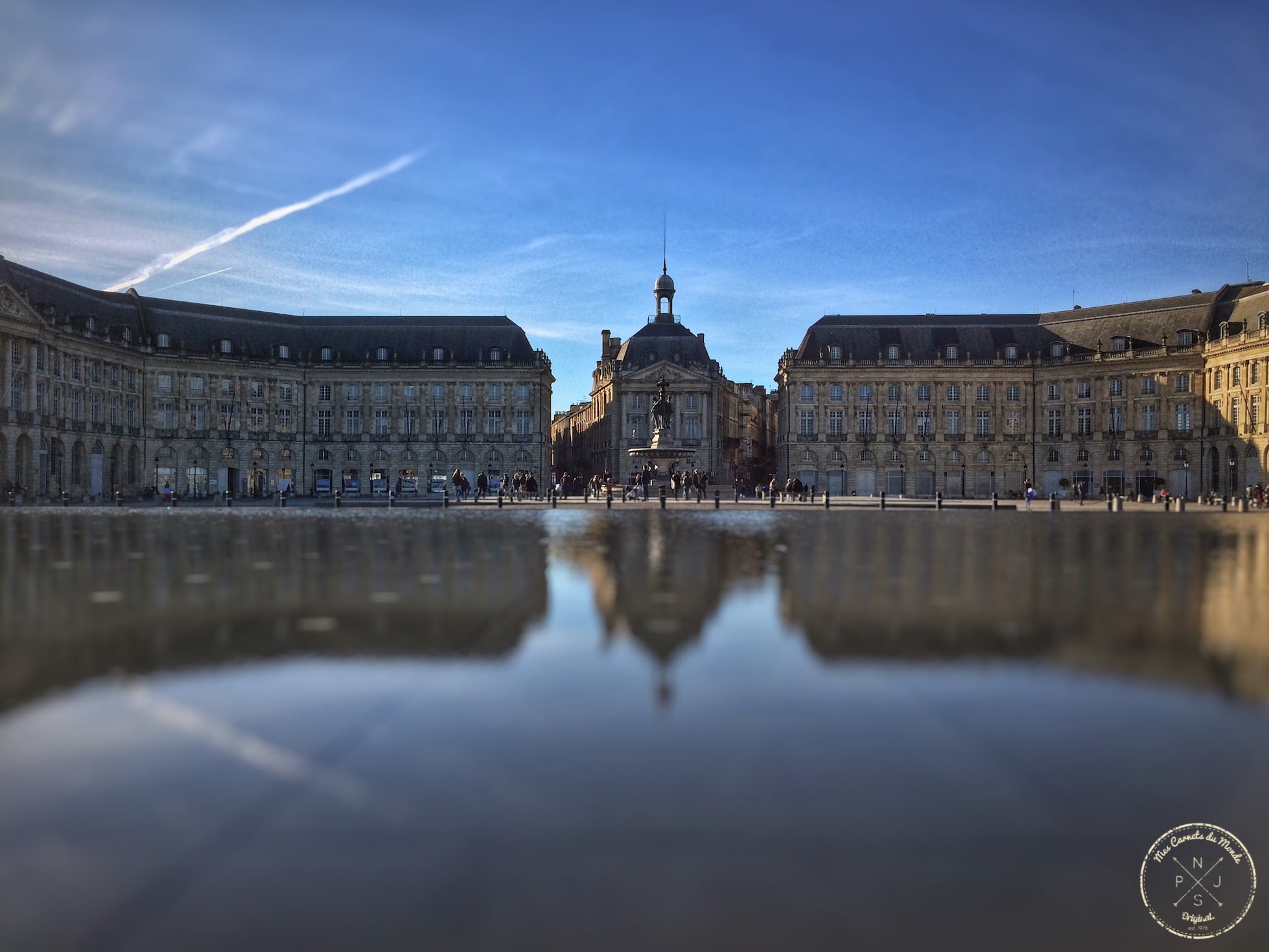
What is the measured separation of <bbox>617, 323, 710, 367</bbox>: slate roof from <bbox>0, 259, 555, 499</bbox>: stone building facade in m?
10.4

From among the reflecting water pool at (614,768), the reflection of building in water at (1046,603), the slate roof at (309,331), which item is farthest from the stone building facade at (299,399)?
the reflecting water pool at (614,768)

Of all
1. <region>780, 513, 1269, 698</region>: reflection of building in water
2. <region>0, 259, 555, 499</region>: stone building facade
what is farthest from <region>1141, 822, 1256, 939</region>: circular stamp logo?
<region>0, 259, 555, 499</region>: stone building facade

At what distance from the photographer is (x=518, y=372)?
8531cm

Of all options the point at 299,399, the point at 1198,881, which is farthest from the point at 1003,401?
the point at 1198,881

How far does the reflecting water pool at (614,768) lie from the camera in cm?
343

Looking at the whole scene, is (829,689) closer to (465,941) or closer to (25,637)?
(465,941)

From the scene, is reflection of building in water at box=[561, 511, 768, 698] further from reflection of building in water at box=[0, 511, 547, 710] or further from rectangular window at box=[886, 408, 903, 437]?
rectangular window at box=[886, 408, 903, 437]

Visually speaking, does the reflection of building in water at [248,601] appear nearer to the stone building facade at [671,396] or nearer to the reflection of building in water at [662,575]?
the reflection of building in water at [662,575]

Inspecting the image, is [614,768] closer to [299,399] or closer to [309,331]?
[299,399]

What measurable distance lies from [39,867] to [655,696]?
11.2 ft

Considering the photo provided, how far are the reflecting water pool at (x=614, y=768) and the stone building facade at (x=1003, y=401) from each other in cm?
7389

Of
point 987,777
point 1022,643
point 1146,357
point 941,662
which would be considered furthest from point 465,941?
point 1146,357

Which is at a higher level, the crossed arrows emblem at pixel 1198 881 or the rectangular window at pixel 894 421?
the rectangular window at pixel 894 421

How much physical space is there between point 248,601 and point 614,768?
6.94 meters
